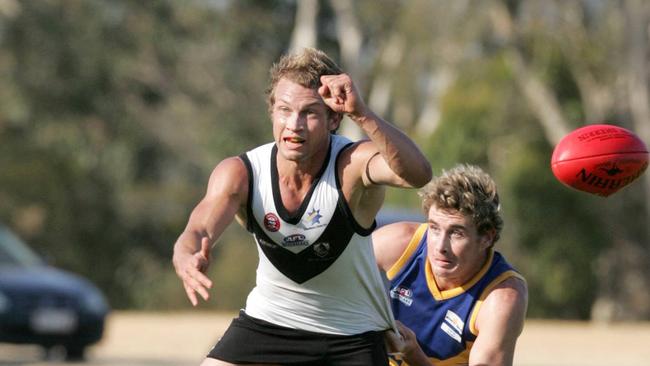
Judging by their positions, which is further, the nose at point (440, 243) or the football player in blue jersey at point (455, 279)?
the nose at point (440, 243)

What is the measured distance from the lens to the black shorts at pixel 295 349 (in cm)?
597

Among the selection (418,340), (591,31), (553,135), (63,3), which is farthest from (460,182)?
(63,3)

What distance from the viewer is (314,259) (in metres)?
5.91

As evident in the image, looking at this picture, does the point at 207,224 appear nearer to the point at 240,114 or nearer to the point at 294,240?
the point at 294,240

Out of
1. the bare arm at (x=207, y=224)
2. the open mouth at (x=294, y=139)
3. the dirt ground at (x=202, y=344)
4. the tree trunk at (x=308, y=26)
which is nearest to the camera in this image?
the bare arm at (x=207, y=224)

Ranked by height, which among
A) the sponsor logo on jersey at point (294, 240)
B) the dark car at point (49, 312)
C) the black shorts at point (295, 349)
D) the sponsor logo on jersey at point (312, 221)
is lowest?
the black shorts at point (295, 349)

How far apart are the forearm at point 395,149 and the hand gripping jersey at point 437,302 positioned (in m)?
1.23

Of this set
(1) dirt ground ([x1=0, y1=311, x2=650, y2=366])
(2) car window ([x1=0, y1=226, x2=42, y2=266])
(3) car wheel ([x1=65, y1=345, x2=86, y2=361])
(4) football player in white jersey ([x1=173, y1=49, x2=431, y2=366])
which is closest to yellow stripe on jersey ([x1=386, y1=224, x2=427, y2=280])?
(4) football player in white jersey ([x1=173, y1=49, x2=431, y2=366])

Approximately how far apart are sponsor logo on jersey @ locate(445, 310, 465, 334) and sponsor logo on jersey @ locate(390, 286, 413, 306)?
0.70 feet

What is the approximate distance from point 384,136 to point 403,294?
1454mm

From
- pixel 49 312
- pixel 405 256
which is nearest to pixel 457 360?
pixel 405 256

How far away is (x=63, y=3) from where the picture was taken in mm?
38094

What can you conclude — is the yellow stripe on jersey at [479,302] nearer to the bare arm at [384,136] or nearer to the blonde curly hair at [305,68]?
the bare arm at [384,136]

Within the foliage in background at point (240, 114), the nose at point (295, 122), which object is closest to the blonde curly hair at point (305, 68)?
the nose at point (295, 122)
